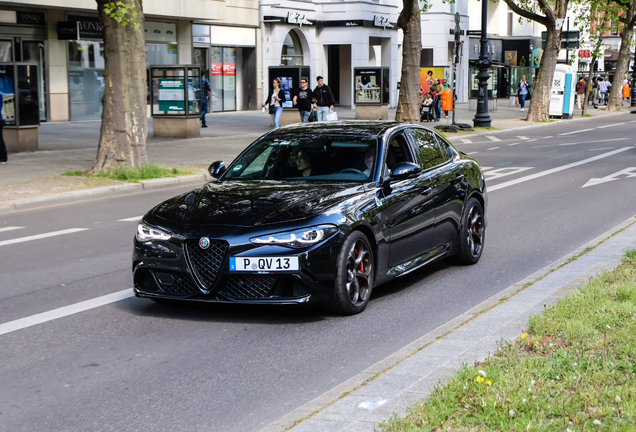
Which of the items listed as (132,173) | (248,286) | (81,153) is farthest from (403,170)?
(81,153)

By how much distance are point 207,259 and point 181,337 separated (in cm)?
56

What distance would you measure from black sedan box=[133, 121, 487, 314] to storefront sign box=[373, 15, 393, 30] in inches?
1546

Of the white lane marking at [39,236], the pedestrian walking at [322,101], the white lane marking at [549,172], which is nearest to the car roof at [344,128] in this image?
the white lane marking at [39,236]

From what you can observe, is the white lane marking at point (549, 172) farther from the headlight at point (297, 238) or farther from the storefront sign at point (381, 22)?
the storefront sign at point (381, 22)

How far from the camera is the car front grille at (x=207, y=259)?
6023 mm

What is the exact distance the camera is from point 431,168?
7.96 meters

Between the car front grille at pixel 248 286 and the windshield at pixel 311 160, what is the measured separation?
4.45 ft

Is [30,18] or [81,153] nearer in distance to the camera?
[81,153]

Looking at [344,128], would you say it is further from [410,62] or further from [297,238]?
[410,62]

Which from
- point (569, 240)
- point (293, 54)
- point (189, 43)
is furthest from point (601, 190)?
point (293, 54)

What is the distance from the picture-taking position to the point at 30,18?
3019 cm

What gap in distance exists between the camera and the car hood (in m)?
6.19

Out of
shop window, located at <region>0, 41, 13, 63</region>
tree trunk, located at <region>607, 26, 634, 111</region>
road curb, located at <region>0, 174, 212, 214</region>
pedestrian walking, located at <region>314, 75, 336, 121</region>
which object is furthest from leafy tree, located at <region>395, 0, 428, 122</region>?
tree trunk, located at <region>607, 26, 634, 111</region>

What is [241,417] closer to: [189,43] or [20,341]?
[20,341]
